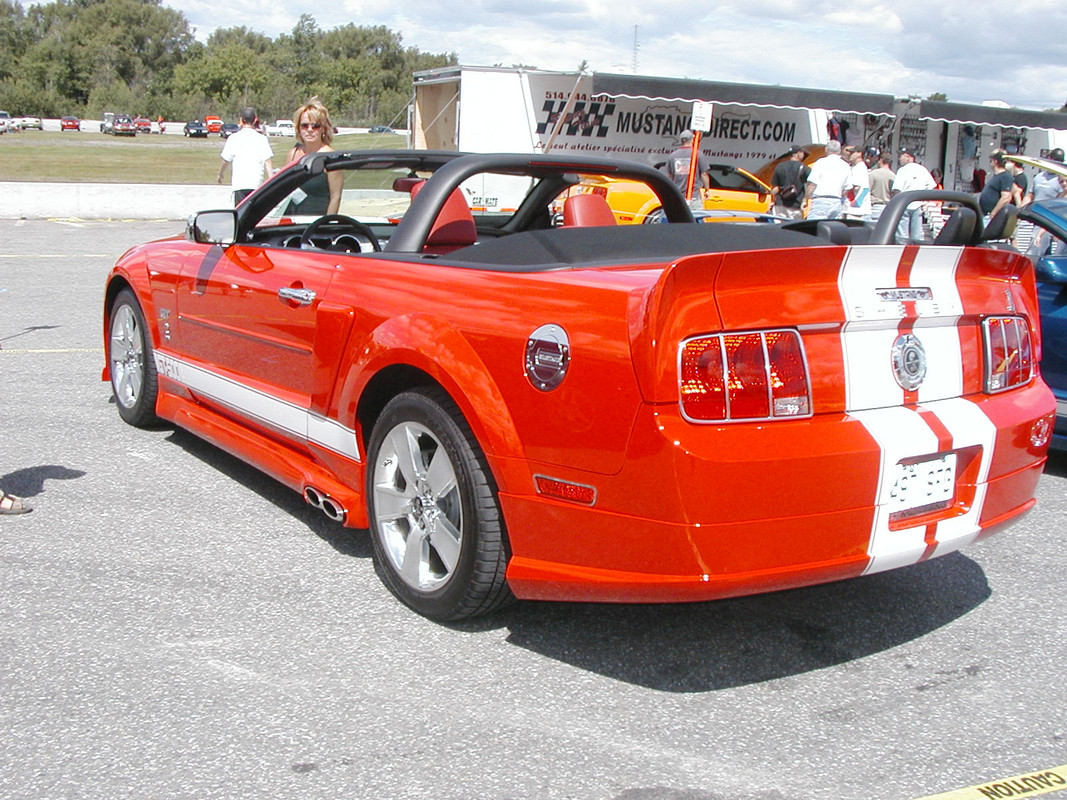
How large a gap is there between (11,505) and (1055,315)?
481 centimetres

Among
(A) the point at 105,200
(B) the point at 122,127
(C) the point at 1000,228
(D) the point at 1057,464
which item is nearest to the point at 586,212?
(C) the point at 1000,228

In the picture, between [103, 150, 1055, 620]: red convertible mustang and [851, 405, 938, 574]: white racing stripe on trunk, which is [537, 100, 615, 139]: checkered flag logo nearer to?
[103, 150, 1055, 620]: red convertible mustang

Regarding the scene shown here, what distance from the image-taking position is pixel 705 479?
2.62 meters

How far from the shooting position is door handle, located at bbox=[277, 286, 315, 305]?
3.89m

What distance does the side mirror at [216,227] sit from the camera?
14.8 ft

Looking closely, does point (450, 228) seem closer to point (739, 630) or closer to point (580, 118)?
point (739, 630)

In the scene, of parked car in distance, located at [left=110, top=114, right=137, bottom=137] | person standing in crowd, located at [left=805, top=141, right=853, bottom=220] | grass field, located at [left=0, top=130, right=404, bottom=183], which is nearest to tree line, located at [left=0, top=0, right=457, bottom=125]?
parked car in distance, located at [left=110, top=114, right=137, bottom=137]

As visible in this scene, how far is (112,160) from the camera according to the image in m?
48.6

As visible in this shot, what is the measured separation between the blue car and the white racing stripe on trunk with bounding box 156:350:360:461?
3485 millimetres

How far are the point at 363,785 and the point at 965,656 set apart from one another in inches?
73.1

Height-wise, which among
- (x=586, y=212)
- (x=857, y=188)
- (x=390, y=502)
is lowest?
(x=390, y=502)

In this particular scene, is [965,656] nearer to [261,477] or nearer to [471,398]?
[471,398]

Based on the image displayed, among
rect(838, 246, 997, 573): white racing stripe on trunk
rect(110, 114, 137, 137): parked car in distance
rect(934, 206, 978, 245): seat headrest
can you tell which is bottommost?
rect(838, 246, 997, 573): white racing stripe on trunk

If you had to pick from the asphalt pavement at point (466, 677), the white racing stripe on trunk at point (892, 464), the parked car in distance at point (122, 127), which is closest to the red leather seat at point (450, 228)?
the asphalt pavement at point (466, 677)
